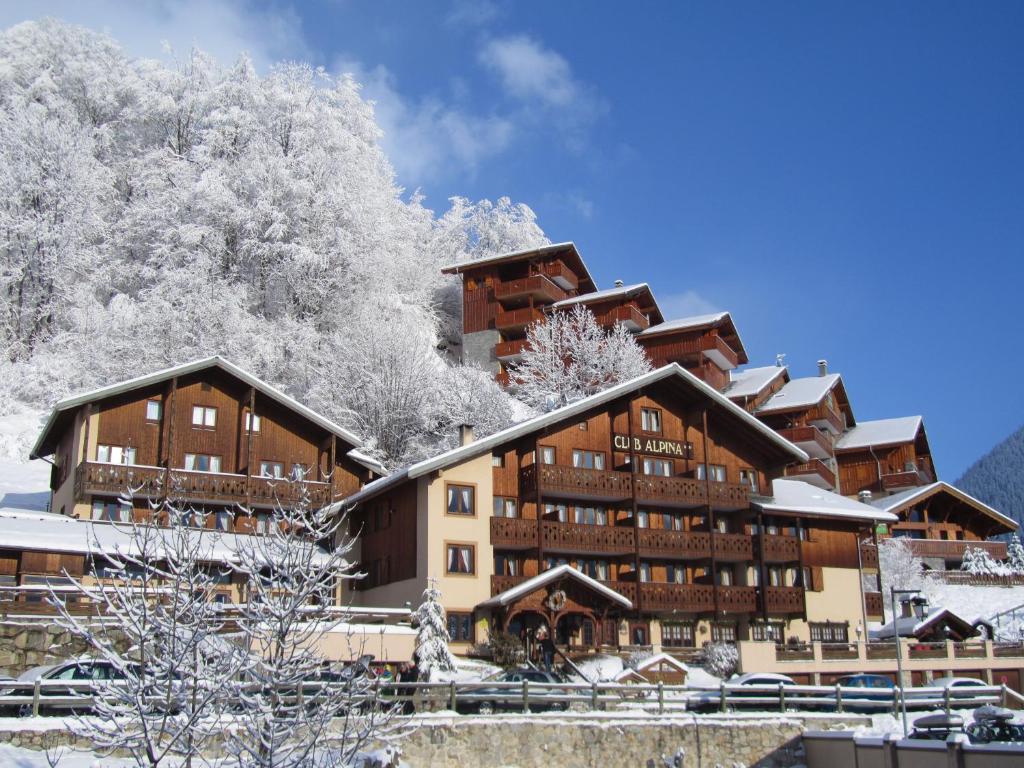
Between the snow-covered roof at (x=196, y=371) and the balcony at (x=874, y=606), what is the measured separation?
72.4ft

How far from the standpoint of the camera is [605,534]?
39844 millimetres

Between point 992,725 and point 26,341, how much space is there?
182 ft

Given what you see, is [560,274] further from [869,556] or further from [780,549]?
[780,549]

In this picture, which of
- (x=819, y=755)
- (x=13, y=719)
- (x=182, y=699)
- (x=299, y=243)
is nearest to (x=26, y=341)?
(x=299, y=243)

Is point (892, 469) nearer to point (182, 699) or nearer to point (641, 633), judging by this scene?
point (641, 633)

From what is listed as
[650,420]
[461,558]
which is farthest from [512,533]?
[650,420]

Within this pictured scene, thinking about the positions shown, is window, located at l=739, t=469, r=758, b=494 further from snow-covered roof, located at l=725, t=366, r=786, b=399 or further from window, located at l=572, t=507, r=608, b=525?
snow-covered roof, located at l=725, t=366, r=786, b=399

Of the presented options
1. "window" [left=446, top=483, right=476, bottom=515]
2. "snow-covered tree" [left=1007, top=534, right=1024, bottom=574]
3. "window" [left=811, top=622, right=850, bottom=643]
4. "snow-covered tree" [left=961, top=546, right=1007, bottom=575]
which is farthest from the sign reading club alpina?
"snow-covered tree" [left=1007, top=534, right=1024, bottom=574]

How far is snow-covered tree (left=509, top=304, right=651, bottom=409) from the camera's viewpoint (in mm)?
60062

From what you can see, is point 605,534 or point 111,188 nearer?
point 605,534

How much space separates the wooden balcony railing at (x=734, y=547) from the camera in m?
41.8

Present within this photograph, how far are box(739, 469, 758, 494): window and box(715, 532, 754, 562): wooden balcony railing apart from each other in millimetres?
2502

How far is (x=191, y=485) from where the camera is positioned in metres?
40.1

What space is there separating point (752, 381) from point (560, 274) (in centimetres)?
1519
